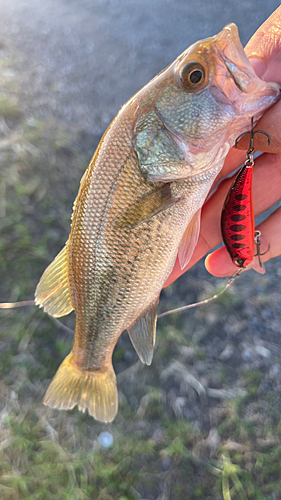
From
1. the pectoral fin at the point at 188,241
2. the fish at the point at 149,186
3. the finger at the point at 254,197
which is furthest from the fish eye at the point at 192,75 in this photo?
the finger at the point at 254,197

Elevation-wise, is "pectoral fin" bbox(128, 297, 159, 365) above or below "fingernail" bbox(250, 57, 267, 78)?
below

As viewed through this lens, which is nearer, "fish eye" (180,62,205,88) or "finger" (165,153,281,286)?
"fish eye" (180,62,205,88)

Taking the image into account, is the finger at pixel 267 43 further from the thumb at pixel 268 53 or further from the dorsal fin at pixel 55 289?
the dorsal fin at pixel 55 289

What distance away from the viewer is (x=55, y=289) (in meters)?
1.75

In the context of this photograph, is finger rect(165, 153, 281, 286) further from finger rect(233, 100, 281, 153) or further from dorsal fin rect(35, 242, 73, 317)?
dorsal fin rect(35, 242, 73, 317)

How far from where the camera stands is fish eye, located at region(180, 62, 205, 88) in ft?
4.11

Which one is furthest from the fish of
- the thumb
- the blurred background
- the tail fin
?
the blurred background

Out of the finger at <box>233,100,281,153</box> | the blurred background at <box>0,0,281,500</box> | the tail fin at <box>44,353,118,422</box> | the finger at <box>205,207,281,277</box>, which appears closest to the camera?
the finger at <box>233,100,281,153</box>

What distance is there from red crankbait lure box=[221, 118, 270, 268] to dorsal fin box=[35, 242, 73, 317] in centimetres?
97

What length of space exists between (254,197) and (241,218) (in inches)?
25.8

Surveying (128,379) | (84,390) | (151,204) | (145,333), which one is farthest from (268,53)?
(128,379)

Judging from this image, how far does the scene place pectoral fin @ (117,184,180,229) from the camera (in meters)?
1.41

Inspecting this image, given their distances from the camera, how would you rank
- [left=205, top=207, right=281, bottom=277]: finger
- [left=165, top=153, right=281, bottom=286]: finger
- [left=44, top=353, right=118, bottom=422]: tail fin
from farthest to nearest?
[left=205, top=207, right=281, bottom=277]: finger
[left=165, top=153, right=281, bottom=286]: finger
[left=44, top=353, right=118, bottom=422]: tail fin

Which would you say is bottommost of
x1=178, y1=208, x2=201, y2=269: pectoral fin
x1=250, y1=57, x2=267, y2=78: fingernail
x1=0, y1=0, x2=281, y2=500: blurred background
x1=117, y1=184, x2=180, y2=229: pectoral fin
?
x1=0, y1=0, x2=281, y2=500: blurred background
